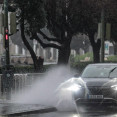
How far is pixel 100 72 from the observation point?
1566 centimetres

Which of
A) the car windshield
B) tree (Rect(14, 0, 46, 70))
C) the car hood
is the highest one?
tree (Rect(14, 0, 46, 70))

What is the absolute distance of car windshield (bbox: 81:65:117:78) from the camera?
1543cm

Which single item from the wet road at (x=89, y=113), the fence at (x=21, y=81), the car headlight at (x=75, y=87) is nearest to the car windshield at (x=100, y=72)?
the car headlight at (x=75, y=87)

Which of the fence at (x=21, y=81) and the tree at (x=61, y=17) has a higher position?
the tree at (x=61, y=17)

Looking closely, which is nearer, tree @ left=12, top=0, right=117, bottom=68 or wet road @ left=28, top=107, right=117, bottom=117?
wet road @ left=28, top=107, right=117, bottom=117

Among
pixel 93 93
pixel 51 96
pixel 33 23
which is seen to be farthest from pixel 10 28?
pixel 33 23

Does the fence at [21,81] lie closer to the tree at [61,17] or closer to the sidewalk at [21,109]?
the sidewalk at [21,109]

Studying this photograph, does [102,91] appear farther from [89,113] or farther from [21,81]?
[21,81]

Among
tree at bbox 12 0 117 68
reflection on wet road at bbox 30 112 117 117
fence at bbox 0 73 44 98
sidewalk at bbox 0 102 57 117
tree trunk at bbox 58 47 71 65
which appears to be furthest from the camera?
tree trunk at bbox 58 47 71 65

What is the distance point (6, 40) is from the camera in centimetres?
1792

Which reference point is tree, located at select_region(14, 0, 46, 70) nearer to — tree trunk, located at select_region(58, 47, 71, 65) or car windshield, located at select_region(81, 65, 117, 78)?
tree trunk, located at select_region(58, 47, 71, 65)

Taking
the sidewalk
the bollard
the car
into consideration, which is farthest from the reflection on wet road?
the bollard

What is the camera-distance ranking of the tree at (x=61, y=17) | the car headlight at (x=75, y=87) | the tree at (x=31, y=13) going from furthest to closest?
the tree at (x=61, y=17) < the tree at (x=31, y=13) < the car headlight at (x=75, y=87)

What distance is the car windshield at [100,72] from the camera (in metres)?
15.4
